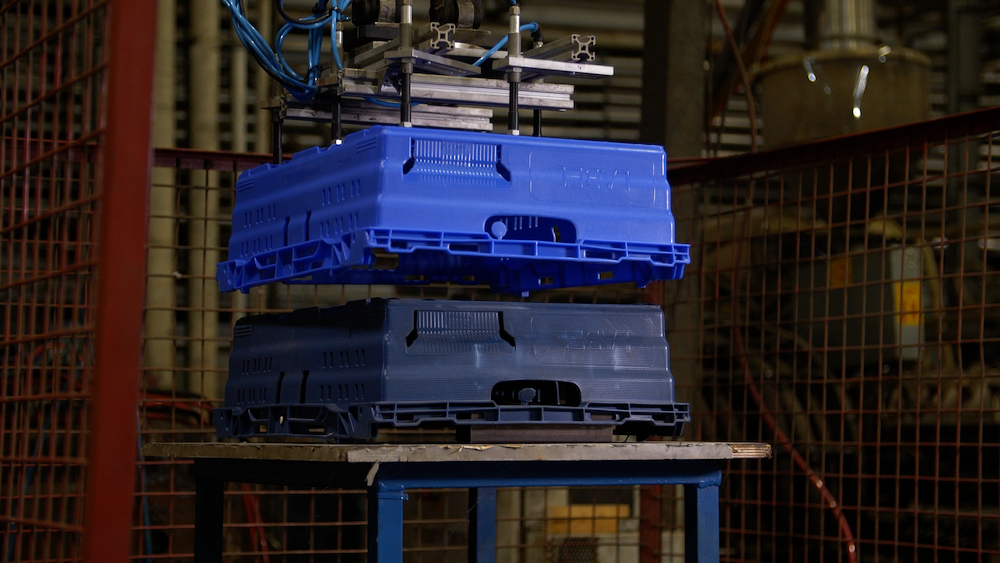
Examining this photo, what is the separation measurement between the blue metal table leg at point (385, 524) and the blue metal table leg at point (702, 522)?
0.74m

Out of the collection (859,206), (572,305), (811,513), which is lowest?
(811,513)

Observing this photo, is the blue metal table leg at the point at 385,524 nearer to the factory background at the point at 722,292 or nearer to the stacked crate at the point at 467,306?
the stacked crate at the point at 467,306

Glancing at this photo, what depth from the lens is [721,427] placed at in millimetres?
7785

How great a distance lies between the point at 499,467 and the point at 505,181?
66 centimetres

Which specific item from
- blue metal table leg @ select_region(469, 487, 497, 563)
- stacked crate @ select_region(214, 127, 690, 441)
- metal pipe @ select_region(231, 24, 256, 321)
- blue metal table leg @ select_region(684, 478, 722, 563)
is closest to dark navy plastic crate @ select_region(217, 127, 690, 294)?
stacked crate @ select_region(214, 127, 690, 441)

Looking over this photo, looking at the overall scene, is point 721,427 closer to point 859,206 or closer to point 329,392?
point 859,206

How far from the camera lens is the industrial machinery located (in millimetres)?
2467

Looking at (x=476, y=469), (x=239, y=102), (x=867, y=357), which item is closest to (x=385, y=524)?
(x=476, y=469)

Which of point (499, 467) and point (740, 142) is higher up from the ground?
point (740, 142)

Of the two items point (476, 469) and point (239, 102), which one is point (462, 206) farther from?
point (239, 102)

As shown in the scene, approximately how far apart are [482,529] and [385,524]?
1759 mm

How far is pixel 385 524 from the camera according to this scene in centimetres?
226

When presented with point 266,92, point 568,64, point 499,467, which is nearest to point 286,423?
point 499,467

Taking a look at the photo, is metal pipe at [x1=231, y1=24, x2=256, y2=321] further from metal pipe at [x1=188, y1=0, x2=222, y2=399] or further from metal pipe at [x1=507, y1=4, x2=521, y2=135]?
metal pipe at [x1=507, y1=4, x2=521, y2=135]
